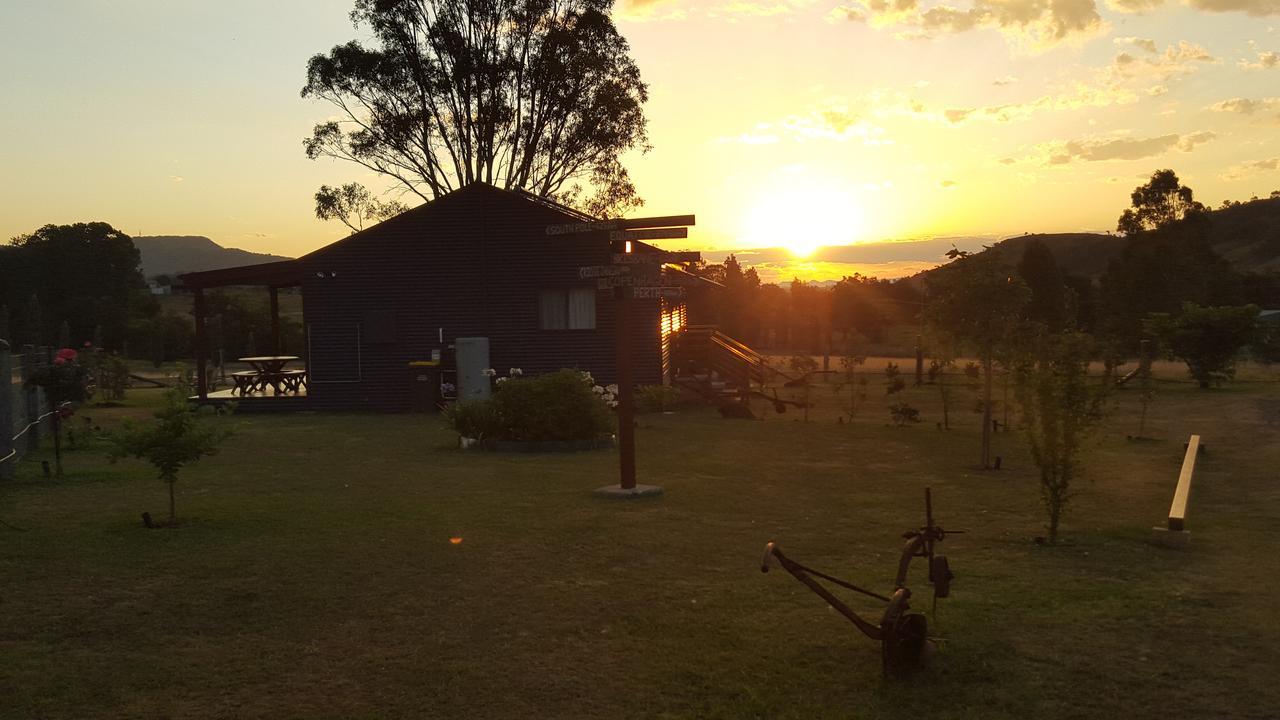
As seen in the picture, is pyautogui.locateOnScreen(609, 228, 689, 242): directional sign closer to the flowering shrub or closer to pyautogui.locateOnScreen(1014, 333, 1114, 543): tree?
pyautogui.locateOnScreen(1014, 333, 1114, 543): tree

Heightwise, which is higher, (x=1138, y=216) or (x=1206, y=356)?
(x=1138, y=216)

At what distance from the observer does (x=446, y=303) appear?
25578 millimetres

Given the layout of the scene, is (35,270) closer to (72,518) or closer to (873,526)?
(72,518)

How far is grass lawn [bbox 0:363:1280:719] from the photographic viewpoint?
5371 millimetres

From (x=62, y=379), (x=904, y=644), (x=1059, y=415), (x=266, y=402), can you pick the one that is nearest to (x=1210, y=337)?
(x=1059, y=415)

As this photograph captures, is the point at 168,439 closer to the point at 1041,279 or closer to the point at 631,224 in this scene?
the point at 631,224

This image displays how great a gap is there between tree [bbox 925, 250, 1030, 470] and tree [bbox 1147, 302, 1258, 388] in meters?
16.1

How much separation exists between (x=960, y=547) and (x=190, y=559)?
7303mm

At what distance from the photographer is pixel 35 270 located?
221 feet

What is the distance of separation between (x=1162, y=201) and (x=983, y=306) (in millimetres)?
51309

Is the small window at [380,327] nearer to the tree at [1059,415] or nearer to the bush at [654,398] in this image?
the bush at [654,398]

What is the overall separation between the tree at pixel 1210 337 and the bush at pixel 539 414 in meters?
19.9

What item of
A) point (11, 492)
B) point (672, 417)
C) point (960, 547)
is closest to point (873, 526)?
point (960, 547)

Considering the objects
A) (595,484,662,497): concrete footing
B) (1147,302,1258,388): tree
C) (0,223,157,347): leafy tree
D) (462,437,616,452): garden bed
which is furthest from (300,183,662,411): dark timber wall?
(0,223,157,347): leafy tree
